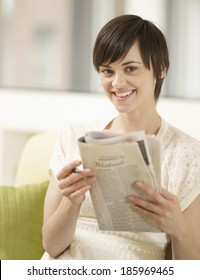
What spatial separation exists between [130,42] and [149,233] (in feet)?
1.92

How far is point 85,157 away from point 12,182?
5.31 feet

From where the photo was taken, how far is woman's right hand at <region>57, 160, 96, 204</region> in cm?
159

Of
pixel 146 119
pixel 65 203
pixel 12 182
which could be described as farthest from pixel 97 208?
pixel 12 182

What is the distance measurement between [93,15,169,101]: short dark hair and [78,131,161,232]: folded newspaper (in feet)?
1.06

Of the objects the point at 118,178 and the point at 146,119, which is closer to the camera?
the point at 118,178

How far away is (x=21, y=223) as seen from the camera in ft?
7.09

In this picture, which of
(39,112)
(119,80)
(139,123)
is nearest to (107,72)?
(119,80)

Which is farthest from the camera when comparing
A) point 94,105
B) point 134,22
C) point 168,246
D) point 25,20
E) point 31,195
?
point 25,20

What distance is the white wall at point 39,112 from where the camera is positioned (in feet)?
9.45

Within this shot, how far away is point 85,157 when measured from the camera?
5.13 ft

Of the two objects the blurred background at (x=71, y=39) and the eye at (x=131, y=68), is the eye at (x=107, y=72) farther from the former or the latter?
the blurred background at (x=71, y=39)

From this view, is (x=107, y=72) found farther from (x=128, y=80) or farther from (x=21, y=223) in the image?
(x=21, y=223)

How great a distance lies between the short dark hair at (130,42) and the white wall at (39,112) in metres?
0.92
